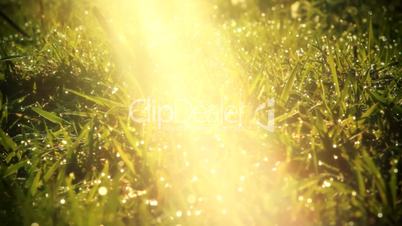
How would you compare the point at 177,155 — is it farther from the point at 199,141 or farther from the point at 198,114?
the point at 198,114

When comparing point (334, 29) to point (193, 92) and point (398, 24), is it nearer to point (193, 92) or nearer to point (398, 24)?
point (398, 24)

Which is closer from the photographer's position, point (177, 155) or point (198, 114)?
point (177, 155)

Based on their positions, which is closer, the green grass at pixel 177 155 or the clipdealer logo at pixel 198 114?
the green grass at pixel 177 155

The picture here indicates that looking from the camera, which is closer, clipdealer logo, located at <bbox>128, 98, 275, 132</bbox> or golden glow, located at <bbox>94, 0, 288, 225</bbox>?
golden glow, located at <bbox>94, 0, 288, 225</bbox>

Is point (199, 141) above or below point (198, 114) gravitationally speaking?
below

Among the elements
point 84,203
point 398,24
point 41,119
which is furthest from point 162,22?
point 84,203

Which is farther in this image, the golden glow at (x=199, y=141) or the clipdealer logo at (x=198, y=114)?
the clipdealer logo at (x=198, y=114)

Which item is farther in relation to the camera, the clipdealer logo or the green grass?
the clipdealer logo

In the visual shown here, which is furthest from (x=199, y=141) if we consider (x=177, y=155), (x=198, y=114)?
(x=198, y=114)
